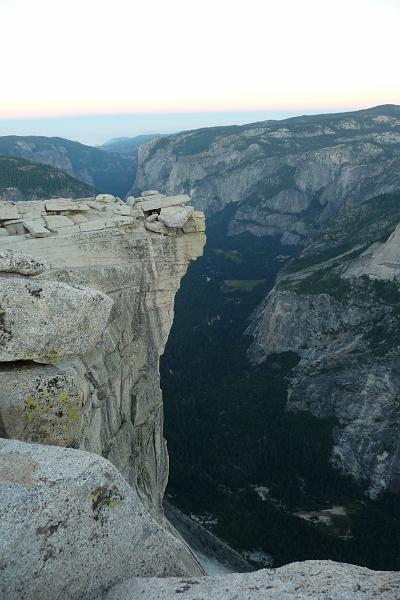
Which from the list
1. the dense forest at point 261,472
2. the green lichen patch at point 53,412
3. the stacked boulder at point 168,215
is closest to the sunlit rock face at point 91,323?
the green lichen patch at point 53,412

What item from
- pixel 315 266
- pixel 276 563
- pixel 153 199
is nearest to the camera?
pixel 153 199

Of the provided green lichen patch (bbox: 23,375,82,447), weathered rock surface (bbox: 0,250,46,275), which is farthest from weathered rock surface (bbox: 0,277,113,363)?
green lichen patch (bbox: 23,375,82,447)

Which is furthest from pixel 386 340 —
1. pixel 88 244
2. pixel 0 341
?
pixel 0 341

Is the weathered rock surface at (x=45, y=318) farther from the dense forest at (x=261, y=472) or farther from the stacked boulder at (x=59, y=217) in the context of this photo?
the dense forest at (x=261, y=472)

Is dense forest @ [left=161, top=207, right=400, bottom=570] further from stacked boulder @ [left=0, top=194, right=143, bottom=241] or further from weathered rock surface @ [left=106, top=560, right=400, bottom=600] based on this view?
weathered rock surface @ [left=106, top=560, right=400, bottom=600]

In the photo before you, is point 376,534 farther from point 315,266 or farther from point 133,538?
point 315,266

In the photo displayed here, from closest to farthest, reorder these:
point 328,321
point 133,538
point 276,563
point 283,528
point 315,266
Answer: point 133,538
point 276,563
point 283,528
point 328,321
point 315,266

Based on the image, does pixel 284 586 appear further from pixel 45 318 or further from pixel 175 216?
pixel 175 216
